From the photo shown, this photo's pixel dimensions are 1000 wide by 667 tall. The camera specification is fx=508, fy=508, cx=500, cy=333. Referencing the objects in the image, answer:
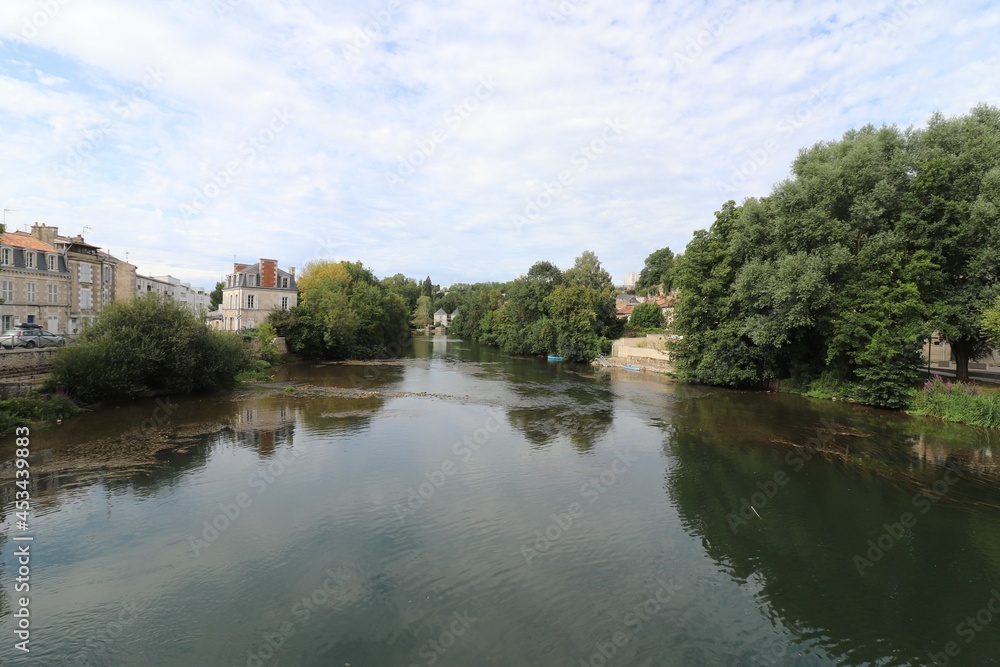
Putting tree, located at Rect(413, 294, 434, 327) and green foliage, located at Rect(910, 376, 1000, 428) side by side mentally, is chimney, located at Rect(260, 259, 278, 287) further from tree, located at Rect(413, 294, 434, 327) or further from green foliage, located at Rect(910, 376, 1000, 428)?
tree, located at Rect(413, 294, 434, 327)

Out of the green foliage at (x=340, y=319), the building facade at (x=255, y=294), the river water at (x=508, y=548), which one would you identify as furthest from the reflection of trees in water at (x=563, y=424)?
the building facade at (x=255, y=294)

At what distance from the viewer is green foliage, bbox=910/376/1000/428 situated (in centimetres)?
2102

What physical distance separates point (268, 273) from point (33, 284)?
2086cm

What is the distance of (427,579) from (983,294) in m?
27.1

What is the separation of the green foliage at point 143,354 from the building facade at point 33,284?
1100 centimetres

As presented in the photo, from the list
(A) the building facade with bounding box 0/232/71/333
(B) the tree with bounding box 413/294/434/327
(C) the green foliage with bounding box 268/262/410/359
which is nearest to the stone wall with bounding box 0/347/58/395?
(A) the building facade with bounding box 0/232/71/333

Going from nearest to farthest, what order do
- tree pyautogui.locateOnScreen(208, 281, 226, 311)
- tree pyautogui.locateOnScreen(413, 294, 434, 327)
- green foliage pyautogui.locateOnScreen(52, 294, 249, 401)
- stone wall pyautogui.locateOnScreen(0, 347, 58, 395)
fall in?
stone wall pyautogui.locateOnScreen(0, 347, 58, 395) < green foliage pyautogui.locateOnScreen(52, 294, 249, 401) < tree pyautogui.locateOnScreen(208, 281, 226, 311) < tree pyautogui.locateOnScreen(413, 294, 434, 327)

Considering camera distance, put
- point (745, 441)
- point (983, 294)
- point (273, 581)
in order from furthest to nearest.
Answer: point (983, 294)
point (745, 441)
point (273, 581)

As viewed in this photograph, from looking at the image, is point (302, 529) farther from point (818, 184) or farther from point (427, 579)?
point (818, 184)

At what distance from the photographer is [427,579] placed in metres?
9.30

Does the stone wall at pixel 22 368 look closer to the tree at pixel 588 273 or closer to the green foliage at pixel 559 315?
the green foliage at pixel 559 315

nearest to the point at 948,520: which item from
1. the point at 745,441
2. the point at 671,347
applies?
the point at 745,441

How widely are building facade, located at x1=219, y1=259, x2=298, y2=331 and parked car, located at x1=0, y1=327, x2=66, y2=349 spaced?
2241 cm

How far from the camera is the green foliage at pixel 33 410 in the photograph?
18.4m
